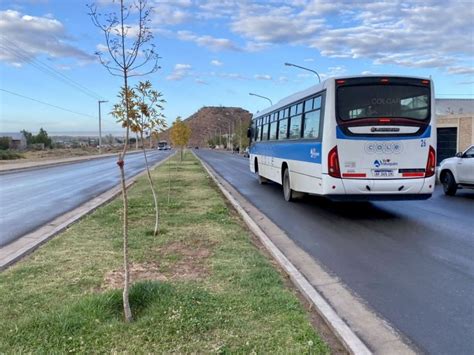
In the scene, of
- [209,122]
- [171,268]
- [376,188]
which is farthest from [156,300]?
[209,122]

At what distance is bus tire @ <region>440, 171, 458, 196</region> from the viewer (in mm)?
14844

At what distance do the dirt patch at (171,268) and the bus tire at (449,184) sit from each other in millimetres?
10942

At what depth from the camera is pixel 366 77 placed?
10.0 m

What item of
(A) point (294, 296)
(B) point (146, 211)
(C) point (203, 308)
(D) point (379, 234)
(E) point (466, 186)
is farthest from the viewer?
(E) point (466, 186)

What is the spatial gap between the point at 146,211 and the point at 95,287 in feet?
18.1

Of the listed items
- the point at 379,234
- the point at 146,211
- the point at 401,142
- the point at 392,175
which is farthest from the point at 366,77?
the point at 146,211

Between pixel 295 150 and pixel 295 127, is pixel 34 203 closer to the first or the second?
pixel 295 150

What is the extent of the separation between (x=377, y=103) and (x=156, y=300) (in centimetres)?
726

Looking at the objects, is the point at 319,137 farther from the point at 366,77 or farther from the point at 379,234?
the point at 379,234

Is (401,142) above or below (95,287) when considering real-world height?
above

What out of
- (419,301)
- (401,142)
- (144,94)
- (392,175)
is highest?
(144,94)

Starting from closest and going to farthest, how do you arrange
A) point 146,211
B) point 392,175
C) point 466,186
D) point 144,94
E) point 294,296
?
point 294,296 → point 144,94 → point 392,175 → point 146,211 → point 466,186

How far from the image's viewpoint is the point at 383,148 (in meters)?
9.86

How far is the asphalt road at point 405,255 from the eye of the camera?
4.48 metres
